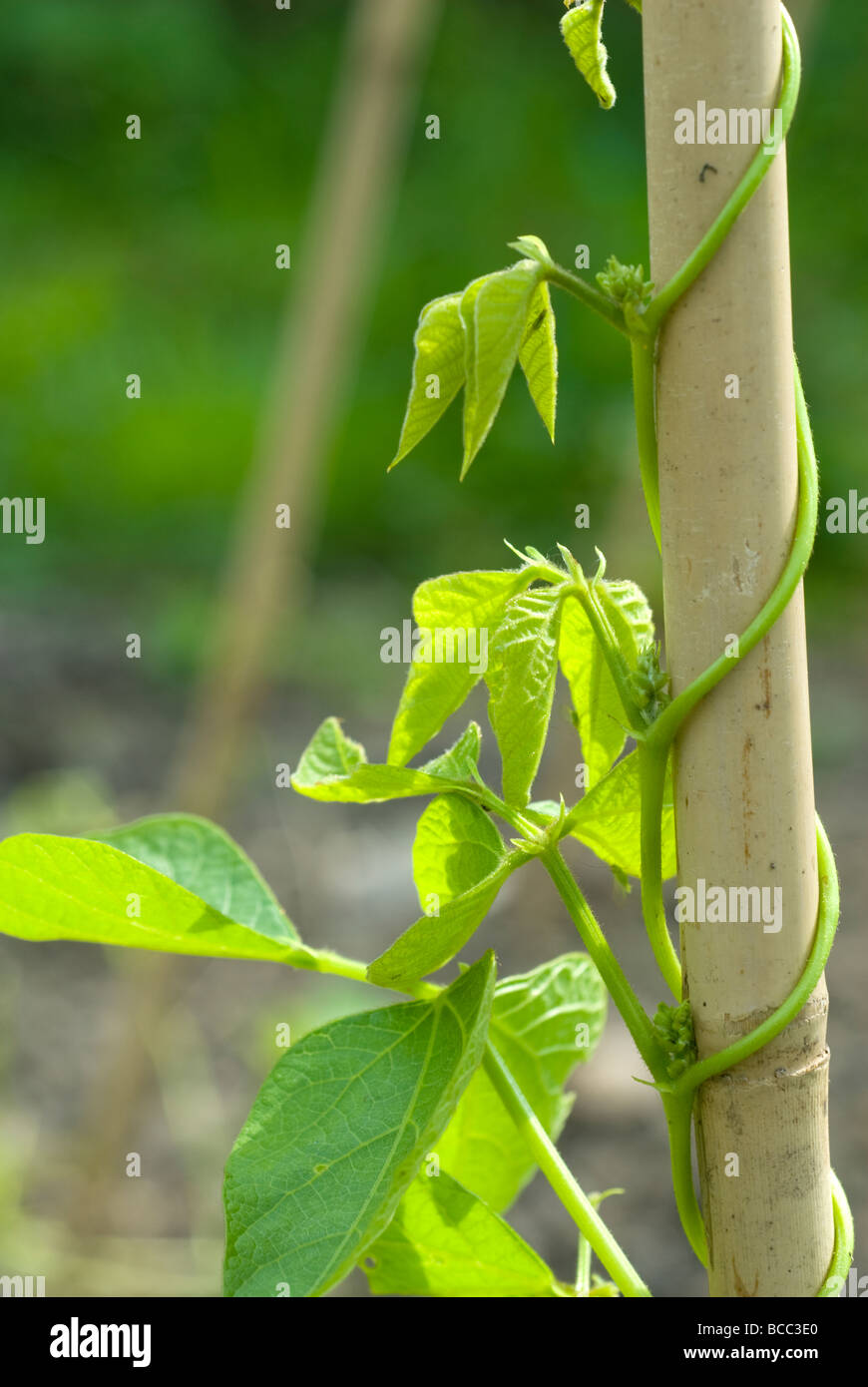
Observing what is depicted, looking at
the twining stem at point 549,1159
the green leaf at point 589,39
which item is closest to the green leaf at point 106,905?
the twining stem at point 549,1159

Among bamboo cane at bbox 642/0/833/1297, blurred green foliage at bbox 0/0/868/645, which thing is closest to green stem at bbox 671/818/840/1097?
bamboo cane at bbox 642/0/833/1297

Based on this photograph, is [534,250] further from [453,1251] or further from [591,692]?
[453,1251]

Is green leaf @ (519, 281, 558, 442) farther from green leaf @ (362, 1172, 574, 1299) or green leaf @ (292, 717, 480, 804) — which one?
green leaf @ (362, 1172, 574, 1299)

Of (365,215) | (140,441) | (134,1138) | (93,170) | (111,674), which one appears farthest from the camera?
(93,170)

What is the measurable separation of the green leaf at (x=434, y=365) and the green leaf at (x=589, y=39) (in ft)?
0.23

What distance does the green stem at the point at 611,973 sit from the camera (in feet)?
1.11

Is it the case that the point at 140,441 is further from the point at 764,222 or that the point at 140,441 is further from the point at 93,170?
the point at 764,222

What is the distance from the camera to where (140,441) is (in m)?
2.87

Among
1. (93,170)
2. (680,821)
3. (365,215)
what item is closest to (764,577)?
(680,821)

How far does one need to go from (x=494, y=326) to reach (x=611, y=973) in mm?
161

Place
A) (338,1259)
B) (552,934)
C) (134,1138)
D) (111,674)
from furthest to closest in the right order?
(111,674)
(552,934)
(134,1138)
(338,1259)

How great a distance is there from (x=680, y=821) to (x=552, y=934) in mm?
1555

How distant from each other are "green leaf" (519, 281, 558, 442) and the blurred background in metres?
0.71

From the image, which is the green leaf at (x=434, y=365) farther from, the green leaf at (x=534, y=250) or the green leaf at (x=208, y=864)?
the green leaf at (x=208, y=864)
